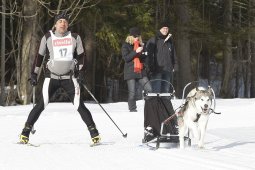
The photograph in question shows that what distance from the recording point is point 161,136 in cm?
838

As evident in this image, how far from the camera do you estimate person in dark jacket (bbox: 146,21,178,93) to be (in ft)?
39.1

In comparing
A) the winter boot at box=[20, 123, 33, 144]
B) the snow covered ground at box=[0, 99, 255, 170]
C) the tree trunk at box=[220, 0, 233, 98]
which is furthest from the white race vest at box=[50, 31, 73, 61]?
the tree trunk at box=[220, 0, 233, 98]

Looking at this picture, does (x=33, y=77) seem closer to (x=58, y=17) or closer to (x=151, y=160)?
(x=58, y=17)

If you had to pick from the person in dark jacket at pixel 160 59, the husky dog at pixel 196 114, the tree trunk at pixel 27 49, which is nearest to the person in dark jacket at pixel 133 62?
the person in dark jacket at pixel 160 59

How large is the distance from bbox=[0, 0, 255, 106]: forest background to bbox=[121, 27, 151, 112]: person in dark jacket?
22.4 ft

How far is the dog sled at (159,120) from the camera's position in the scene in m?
8.57

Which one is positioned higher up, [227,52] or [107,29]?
[107,29]

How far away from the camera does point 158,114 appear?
8719 mm

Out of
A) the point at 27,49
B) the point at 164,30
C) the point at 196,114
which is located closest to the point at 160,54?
the point at 164,30

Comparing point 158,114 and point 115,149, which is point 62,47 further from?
point 158,114

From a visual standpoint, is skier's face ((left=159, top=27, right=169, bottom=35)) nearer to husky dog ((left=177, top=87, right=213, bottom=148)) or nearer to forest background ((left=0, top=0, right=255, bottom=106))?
husky dog ((left=177, top=87, right=213, bottom=148))

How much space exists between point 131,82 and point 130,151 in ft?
19.1

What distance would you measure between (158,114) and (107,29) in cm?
1554

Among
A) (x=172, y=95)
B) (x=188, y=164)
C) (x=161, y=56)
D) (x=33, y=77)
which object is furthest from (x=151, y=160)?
(x=161, y=56)
